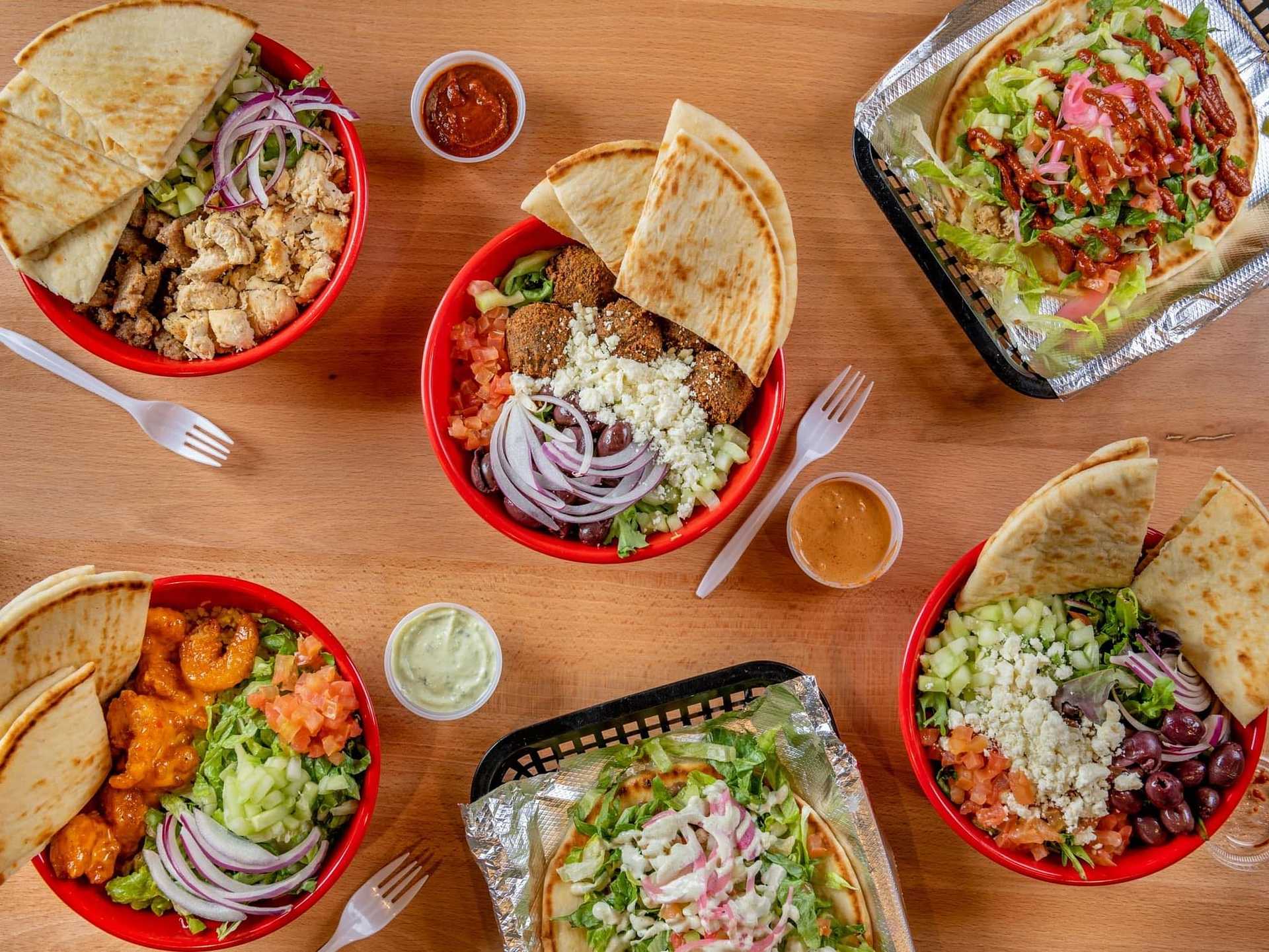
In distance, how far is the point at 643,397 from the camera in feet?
8.74

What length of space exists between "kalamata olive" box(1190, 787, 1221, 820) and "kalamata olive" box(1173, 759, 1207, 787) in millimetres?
24

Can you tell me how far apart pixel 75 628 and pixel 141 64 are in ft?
4.69

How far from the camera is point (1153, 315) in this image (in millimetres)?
2967

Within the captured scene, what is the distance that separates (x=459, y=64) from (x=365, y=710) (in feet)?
6.16

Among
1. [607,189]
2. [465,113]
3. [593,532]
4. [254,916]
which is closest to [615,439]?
[593,532]

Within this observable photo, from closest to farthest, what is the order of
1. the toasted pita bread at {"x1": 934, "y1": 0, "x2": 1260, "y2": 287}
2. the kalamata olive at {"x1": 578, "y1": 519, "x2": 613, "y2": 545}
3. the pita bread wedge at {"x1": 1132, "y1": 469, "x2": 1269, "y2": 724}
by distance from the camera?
the pita bread wedge at {"x1": 1132, "y1": 469, "x2": 1269, "y2": 724}, the kalamata olive at {"x1": 578, "y1": 519, "x2": 613, "y2": 545}, the toasted pita bread at {"x1": 934, "y1": 0, "x2": 1260, "y2": 287}

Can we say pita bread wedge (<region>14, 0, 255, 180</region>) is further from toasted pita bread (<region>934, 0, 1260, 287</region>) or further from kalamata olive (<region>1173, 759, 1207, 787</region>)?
kalamata olive (<region>1173, 759, 1207, 787</region>)

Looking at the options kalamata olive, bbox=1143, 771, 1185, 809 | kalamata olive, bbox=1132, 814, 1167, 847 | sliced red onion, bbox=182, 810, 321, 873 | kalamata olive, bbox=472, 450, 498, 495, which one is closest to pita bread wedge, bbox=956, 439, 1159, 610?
kalamata olive, bbox=1143, 771, 1185, 809

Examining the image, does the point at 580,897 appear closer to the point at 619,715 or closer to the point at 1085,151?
the point at 619,715

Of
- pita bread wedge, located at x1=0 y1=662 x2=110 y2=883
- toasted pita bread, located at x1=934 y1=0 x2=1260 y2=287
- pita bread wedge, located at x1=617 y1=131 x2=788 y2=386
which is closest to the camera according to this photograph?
pita bread wedge, located at x1=0 y1=662 x2=110 y2=883

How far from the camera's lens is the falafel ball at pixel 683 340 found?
9.05 ft

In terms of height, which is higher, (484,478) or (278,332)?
(278,332)

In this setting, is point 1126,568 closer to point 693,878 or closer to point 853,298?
point 853,298

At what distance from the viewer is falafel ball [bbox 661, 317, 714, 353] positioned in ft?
9.05
